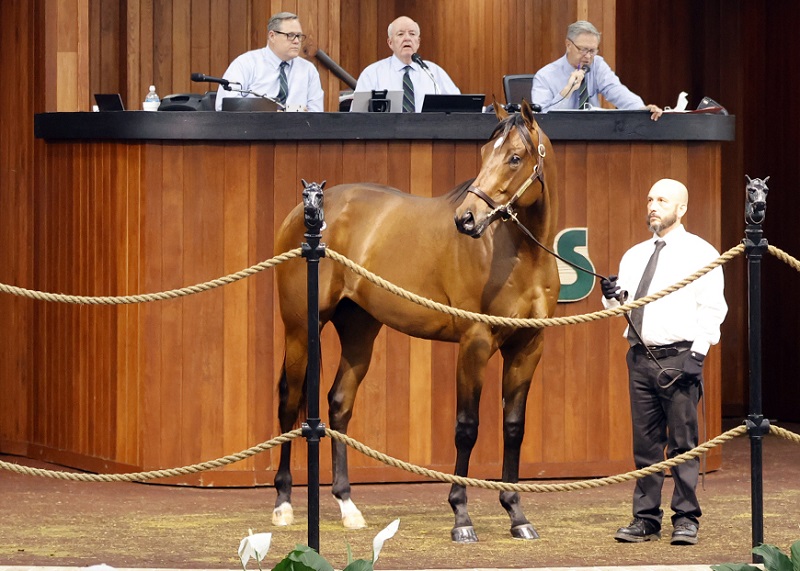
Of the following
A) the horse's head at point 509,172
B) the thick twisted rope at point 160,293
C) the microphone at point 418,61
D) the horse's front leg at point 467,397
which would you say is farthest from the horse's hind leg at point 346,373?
the microphone at point 418,61

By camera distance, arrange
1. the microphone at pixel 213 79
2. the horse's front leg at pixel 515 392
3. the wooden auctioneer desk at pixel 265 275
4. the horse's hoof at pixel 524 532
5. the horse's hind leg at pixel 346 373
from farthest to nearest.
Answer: the wooden auctioneer desk at pixel 265 275 < the microphone at pixel 213 79 < the horse's hind leg at pixel 346 373 < the horse's front leg at pixel 515 392 < the horse's hoof at pixel 524 532

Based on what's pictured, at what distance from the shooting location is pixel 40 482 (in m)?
8.18

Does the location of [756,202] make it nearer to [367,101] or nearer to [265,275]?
[367,101]

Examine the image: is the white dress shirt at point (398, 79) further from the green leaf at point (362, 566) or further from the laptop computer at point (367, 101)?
the green leaf at point (362, 566)

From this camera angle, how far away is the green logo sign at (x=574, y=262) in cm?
828

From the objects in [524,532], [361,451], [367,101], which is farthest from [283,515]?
[367,101]

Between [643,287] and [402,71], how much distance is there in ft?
11.3

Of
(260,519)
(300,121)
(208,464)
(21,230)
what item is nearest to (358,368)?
(260,519)

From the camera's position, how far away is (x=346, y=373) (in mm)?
7320

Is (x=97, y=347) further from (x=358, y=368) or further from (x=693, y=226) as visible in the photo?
(x=693, y=226)

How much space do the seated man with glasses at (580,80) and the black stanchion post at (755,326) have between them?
10.9 feet

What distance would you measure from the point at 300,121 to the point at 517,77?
1430mm

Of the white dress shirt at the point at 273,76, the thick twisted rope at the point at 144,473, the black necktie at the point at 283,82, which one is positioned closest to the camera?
the thick twisted rope at the point at 144,473

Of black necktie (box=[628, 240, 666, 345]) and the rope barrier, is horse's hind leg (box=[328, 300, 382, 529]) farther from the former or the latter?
the rope barrier
